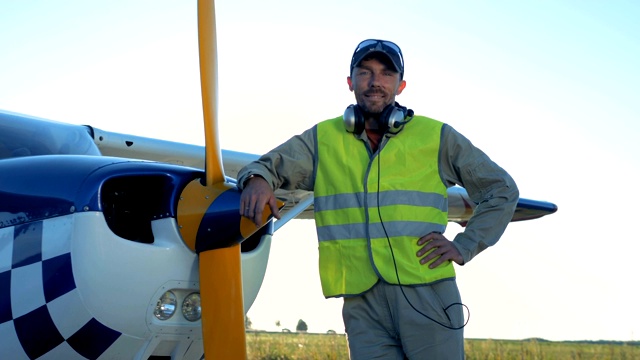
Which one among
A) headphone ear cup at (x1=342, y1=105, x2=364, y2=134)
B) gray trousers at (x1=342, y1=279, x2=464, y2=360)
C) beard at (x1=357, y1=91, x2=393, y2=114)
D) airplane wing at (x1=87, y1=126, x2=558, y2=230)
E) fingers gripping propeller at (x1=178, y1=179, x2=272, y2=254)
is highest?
airplane wing at (x1=87, y1=126, x2=558, y2=230)

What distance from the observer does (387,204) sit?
412 cm

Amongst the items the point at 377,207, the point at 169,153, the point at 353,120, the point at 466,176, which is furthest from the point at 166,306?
the point at 169,153

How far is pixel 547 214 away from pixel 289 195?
373 cm

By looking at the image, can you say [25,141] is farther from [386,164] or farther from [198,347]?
[386,164]

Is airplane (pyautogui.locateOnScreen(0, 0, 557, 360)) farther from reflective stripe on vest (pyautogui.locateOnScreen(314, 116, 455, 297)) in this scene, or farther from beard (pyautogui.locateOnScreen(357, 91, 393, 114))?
beard (pyautogui.locateOnScreen(357, 91, 393, 114))

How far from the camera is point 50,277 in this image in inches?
163

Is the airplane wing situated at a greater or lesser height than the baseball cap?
greater

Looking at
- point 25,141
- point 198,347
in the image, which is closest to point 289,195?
point 25,141

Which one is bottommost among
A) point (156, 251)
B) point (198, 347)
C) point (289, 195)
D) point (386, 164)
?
point (198, 347)

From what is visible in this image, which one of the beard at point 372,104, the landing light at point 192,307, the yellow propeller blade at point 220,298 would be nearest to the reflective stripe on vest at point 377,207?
the beard at point 372,104

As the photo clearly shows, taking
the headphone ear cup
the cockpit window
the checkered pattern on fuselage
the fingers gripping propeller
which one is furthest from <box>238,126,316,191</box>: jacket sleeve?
the cockpit window

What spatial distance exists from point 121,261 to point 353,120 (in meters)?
1.16

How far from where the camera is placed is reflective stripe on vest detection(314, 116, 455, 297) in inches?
160

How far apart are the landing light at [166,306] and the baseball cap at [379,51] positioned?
131 centimetres
